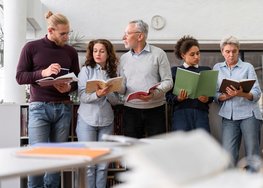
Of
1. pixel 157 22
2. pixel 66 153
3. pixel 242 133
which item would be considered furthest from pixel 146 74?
pixel 157 22

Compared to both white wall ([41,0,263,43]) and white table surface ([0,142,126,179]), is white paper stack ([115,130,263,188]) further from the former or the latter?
white wall ([41,0,263,43])

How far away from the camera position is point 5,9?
558cm

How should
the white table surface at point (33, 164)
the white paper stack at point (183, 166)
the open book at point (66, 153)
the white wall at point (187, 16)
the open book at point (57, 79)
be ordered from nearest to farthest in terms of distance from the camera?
the white paper stack at point (183, 166)
the white table surface at point (33, 164)
the open book at point (66, 153)
the open book at point (57, 79)
the white wall at point (187, 16)

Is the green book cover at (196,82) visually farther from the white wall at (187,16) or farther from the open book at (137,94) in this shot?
the white wall at (187,16)

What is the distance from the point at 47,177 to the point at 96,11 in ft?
16.0

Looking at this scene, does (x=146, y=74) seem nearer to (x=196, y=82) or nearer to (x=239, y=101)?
(x=196, y=82)

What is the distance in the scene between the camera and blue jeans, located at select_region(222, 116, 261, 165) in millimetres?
3039

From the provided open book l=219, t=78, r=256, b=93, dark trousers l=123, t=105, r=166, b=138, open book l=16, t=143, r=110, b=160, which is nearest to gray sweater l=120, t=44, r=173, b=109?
dark trousers l=123, t=105, r=166, b=138

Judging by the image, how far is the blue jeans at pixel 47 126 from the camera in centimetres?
284

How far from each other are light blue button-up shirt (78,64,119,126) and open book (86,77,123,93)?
12cm

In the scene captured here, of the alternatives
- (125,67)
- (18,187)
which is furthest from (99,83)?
(18,187)

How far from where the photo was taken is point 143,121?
3105mm

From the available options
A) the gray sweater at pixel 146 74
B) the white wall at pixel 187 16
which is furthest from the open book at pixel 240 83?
the white wall at pixel 187 16

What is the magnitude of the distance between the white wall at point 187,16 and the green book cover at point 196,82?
4375 millimetres
